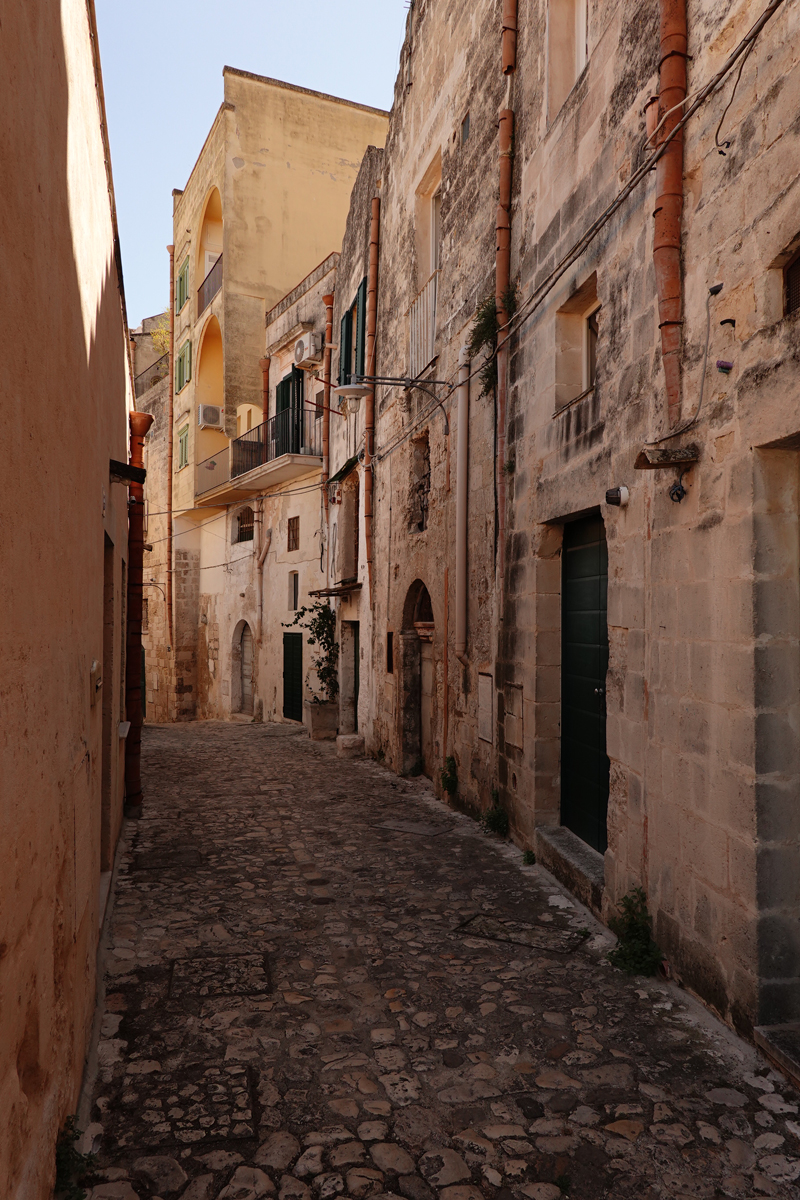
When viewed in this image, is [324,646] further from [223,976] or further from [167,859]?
[223,976]

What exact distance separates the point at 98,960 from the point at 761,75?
5.40 m

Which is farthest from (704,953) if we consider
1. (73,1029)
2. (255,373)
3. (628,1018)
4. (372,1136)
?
(255,373)

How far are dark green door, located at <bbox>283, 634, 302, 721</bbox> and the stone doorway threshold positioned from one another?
13.4 meters

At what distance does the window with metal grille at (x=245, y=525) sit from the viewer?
1925cm

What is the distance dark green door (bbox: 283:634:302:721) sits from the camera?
16.5m

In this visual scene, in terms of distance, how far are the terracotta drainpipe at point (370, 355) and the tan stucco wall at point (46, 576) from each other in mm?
8223

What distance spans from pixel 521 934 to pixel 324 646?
402 inches

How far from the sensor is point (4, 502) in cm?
182

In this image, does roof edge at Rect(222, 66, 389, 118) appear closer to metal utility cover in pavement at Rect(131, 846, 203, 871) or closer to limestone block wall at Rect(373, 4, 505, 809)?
limestone block wall at Rect(373, 4, 505, 809)

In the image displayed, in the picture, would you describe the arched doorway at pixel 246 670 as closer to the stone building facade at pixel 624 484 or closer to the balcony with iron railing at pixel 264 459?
the balcony with iron railing at pixel 264 459

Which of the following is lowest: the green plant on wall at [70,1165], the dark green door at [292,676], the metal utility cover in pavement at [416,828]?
the metal utility cover in pavement at [416,828]

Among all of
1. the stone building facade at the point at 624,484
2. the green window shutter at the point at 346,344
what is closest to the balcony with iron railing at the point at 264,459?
the green window shutter at the point at 346,344

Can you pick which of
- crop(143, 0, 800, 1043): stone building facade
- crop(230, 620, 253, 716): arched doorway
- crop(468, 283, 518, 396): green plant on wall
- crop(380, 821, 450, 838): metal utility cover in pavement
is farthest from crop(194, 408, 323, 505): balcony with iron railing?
crop(380, 821, 450, 838): metal utility cover in pavement

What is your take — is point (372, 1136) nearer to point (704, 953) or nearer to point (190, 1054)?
→ point (190, 1054)
